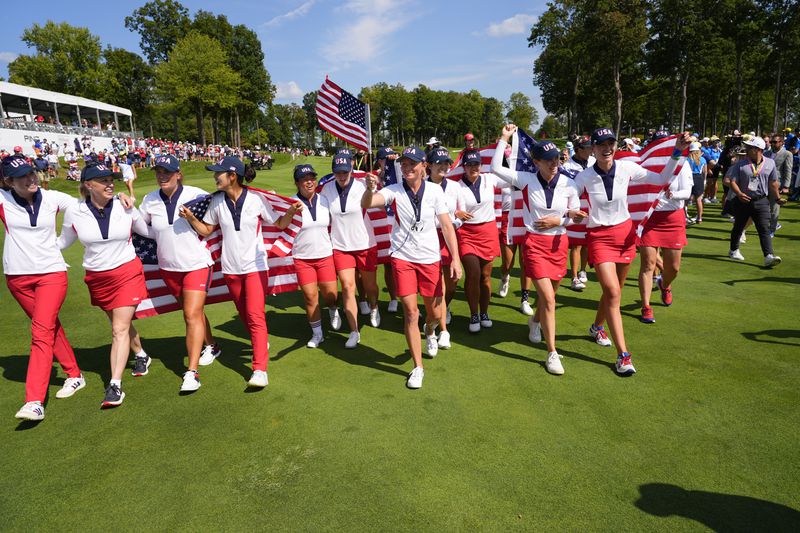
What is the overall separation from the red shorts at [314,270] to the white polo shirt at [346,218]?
0.91 feet

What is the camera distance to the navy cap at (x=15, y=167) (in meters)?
4.32

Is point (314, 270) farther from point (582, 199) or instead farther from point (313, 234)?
point (582, 199)

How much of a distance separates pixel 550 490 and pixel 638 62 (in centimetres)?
5505

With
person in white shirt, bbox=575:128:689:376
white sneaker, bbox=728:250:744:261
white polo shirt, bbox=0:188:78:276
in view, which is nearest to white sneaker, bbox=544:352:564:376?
person in white shirt, bbox=575:128:689:376

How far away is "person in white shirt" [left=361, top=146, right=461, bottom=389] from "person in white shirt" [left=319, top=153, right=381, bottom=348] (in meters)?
1.25

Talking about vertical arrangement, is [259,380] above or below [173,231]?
below

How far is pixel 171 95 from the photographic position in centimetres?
4553

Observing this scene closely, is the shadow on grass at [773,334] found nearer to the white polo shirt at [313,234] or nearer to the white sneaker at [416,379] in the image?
the white sneaker at [416,379]

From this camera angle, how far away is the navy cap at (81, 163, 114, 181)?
4434 millimetres

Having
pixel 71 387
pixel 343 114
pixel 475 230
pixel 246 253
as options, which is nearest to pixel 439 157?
pixel 475 230

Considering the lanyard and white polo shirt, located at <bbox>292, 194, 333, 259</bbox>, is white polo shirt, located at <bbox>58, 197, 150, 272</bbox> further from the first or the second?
the lanyard

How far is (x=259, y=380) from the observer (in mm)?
4762

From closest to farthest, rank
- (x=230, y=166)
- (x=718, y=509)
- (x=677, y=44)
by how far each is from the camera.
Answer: (x=718, y=509), (x=230, y=166), (x=677, y=44)

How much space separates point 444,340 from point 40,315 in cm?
418
